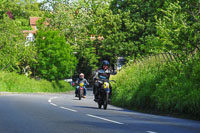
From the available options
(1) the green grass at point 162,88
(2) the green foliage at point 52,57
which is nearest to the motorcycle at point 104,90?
(1) the green grass at point 162,88

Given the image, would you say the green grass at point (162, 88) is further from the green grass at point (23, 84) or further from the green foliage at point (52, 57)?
the green foliage at point (52, 57)

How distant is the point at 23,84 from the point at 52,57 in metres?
8.99

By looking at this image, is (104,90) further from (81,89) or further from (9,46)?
(9,46)

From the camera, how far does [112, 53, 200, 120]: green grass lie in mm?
14875

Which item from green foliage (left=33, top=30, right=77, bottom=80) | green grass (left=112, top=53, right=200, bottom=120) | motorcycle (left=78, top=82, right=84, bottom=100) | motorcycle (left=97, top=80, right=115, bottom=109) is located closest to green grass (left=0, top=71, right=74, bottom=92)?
green foliage (left=33, top=30, right=77, bottom=80)

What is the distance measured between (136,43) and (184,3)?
28237mm

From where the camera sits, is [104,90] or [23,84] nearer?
[104,90]

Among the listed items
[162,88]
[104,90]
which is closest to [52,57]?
[104,90]

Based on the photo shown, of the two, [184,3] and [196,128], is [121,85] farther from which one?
[196,128]

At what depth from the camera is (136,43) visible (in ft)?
155

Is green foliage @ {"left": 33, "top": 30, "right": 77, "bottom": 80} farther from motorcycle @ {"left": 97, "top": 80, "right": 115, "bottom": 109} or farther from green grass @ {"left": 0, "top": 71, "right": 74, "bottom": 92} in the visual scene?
motorcycle @ {"left": 97, "top": 80, "right": 115, "bottom": 109}

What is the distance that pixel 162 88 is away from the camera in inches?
680

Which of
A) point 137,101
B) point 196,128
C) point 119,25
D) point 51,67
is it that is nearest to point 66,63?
point 51,67

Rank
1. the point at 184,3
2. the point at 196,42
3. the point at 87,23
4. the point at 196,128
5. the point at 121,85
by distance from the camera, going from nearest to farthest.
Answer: the point at 196,128 < the point at 196,42 < the point at 184,3 < the point at 121,85 < the point at 87,23
